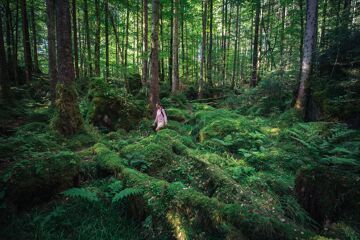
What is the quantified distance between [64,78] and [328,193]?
337 inches

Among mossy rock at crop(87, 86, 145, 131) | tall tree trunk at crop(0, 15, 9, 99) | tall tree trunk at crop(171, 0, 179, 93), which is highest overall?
tall tree trunk at crop(171, 0, 179, 93)

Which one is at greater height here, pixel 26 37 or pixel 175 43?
pixel 26 37

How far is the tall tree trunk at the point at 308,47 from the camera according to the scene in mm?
9273

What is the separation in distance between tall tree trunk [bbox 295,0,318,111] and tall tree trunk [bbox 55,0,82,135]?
9783mm

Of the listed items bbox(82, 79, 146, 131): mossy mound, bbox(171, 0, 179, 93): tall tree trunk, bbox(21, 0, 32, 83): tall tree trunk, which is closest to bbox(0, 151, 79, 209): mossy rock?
bbox(82, 79, 146, 131): mossy mound

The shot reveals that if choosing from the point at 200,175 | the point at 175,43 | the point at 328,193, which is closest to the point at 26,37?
the point at 175,43

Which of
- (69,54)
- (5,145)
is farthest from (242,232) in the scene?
(69,54)

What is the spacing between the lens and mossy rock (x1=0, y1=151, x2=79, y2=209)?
11.6 feet

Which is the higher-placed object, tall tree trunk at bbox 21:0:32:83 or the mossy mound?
tall tree trunk at bbox 21:0:32:83

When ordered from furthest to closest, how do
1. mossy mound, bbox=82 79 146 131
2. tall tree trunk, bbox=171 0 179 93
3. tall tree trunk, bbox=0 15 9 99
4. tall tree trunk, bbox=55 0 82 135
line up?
tall tree trunk, bbox=171 0 179 93 < tall tree trunk, bbox=0 15 9 99 < mossy mound, bbox=82 79 146 131 < tall tree trunk, bbox=55 0 82 135

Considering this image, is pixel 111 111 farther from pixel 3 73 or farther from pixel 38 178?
pixel 38 178

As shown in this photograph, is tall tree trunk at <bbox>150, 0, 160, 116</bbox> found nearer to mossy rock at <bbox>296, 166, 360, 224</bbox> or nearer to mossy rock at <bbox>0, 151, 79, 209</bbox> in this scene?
mossy rock at <bbox>0, 151, 79, 209</bbox>

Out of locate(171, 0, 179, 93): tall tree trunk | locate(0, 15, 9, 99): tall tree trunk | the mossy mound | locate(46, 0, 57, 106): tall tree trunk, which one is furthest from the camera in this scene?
locate(171, 0, 179, 93): tall tree trunk

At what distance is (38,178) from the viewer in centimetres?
380
